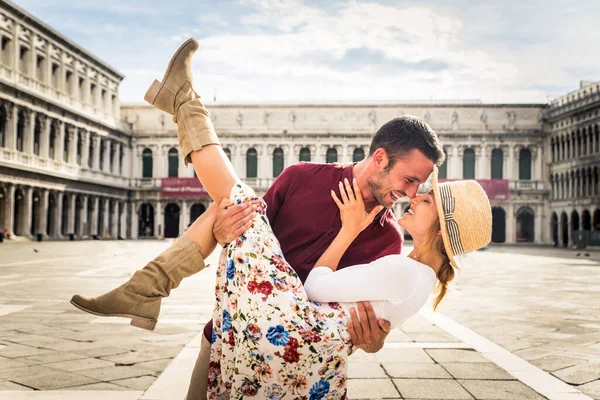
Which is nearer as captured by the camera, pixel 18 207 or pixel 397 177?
pixel 397 177

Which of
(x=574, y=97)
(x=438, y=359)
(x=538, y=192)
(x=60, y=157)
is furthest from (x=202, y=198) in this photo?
(x=438, y=359)

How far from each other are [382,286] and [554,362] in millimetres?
2601

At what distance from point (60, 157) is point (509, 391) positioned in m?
33.9

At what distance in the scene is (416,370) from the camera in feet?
13.4

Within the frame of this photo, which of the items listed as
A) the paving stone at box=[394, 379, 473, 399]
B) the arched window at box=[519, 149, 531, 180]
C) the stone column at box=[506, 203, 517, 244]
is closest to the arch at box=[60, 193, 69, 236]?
the stone column at box=[506, 203, 517, 244]

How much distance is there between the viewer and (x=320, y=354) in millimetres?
2305

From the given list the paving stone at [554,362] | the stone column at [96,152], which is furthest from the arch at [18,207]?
the paving stone at [554,362]

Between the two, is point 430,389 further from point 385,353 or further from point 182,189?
point 182,189

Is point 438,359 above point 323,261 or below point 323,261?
below

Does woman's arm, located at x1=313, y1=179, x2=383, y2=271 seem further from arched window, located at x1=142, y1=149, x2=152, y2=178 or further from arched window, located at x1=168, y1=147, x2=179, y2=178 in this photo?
arched window, located at x1=142, y1=149, x2=152, y2=178

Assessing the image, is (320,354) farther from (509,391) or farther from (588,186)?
(588,186)

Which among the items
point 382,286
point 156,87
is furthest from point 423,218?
point 156,87

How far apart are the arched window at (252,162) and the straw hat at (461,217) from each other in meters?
42.3

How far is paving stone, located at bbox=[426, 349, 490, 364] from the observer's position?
4.40m
